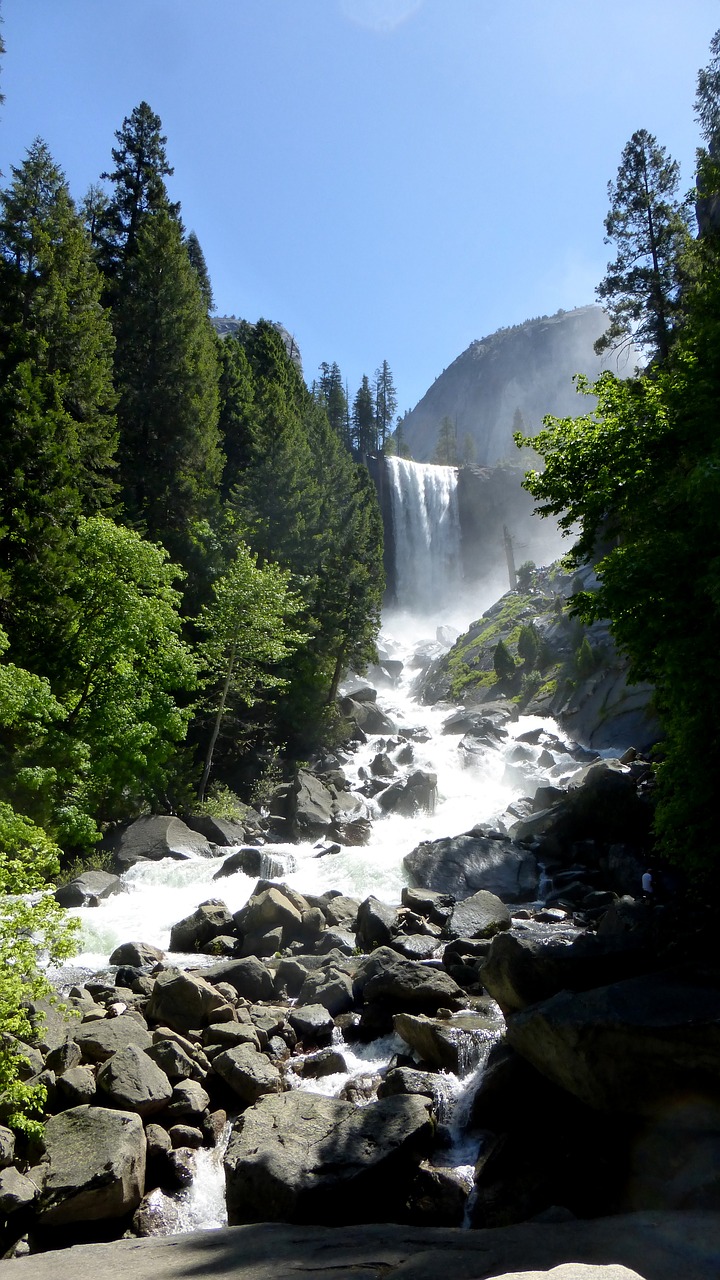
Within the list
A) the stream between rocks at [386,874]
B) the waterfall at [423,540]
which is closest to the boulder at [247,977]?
the stream between rocks at [386,874]

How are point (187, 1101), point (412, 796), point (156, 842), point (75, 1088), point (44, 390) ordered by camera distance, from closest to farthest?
point (75, 1088)
point (187, 1101)
point (156, 842)
point (44, 390)
point (412, 796)

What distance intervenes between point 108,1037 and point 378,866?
1206 cm

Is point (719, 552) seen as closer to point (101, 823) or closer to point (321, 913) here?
point (321, 913)

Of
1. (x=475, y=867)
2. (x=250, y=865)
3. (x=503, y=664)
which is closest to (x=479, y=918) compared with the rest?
(x=475, y=867)

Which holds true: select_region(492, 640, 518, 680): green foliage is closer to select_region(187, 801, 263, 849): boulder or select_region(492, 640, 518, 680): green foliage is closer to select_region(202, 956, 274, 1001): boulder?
select_region(187, 801, 263, 849): boulder

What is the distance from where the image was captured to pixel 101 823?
830 inches

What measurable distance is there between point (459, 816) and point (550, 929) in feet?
39.6

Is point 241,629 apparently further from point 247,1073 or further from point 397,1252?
point 397,1252

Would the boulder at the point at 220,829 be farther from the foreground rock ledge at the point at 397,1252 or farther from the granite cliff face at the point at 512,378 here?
the granite cliff face at the point at 512,378

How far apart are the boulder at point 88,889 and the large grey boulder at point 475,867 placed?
729cm

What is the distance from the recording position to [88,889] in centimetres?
1673

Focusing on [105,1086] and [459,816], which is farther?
[459,816]

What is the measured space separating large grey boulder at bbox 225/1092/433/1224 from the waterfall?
65.7m

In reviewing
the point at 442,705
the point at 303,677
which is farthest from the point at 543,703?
the point at 303,677
